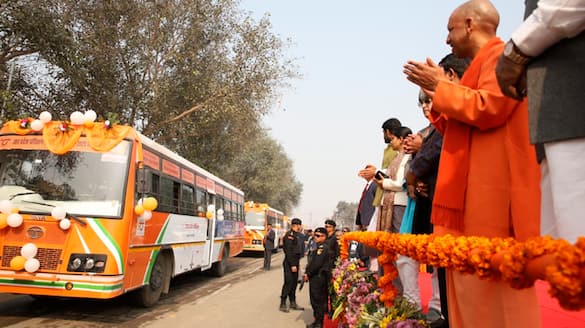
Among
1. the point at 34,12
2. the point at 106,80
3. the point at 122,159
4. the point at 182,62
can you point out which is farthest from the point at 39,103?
the point at 122,159

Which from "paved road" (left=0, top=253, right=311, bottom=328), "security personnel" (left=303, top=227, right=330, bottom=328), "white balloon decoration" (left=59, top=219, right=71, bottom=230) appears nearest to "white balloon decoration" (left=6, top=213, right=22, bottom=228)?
"white balloon decoration" (left=59, top=219, right=71, bottom=230)

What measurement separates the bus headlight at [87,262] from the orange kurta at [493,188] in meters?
5.39

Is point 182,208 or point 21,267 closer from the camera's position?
point 21,267

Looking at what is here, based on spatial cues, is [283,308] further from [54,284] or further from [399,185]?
[399,185]

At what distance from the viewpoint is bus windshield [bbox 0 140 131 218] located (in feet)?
20.6

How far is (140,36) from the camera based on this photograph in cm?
1457

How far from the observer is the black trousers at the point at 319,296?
670cm

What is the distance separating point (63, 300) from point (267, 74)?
11245 mm

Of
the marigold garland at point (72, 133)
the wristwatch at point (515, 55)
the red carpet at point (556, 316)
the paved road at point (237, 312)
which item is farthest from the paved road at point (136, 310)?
the wristwatch at point (515, 55)

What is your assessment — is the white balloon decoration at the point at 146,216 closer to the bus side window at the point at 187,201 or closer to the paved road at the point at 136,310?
the paved road at the point at 136,310

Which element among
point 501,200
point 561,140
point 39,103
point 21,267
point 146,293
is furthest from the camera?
point 39,103

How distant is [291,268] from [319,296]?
206 centimetres

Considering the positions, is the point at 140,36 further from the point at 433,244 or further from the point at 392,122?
the point at 433,244

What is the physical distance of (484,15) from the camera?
7.32ft
